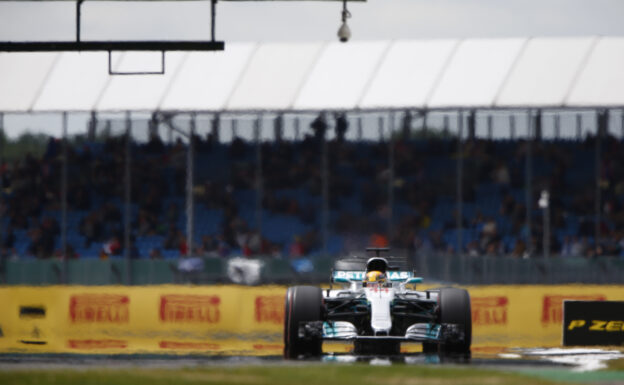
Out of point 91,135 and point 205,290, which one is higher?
point 91,135

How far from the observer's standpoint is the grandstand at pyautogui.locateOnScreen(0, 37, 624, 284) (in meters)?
31.5

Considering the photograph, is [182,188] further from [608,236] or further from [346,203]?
[608,236]

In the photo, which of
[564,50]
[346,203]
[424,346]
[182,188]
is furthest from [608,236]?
[424,346]

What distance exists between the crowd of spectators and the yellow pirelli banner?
1072 cm

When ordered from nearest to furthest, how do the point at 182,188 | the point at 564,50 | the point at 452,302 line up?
the point at 452,302 < the point at 564,50 < the point at 182,188

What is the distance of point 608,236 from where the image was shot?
3219 cm

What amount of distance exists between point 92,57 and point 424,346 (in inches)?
727

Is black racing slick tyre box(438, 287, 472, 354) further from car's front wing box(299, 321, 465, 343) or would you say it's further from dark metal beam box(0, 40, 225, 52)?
dark metal beam box(0, 40, 225, 52)

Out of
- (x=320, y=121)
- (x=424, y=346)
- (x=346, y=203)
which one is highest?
(x=320, y=121)

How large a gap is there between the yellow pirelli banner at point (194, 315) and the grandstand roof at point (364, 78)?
10.1m

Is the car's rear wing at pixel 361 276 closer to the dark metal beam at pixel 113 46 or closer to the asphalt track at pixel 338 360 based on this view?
the asphalt track at pixel 338 360

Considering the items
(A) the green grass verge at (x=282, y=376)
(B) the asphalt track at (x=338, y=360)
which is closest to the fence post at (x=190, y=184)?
(B) the asphalt track at (x=338, y=360)

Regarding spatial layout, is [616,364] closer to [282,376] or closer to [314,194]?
[282,376]

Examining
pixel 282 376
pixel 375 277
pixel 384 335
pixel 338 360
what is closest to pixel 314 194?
pixel 375 277
